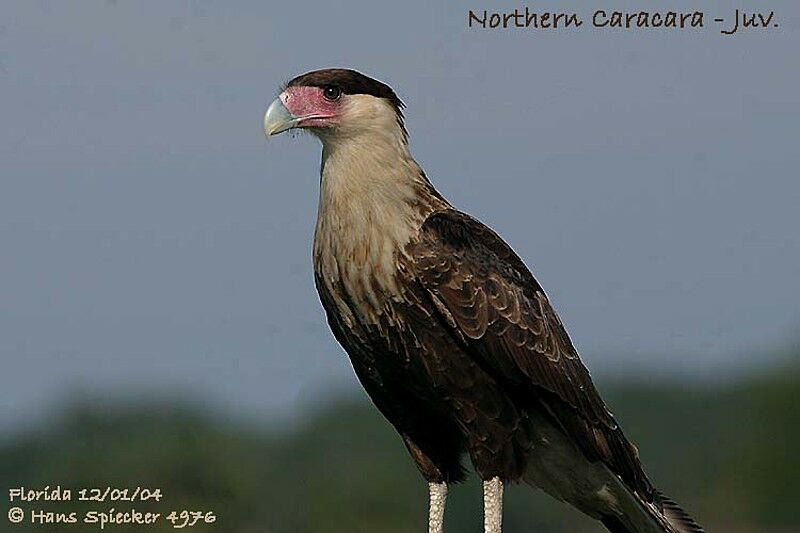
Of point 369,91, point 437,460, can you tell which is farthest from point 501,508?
point 369,91

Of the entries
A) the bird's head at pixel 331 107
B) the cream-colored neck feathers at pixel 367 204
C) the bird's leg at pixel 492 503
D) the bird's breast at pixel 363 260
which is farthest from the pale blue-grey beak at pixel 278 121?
the bird's leg at pixel 492 503

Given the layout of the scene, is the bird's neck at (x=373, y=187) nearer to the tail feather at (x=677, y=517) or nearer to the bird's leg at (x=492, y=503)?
the bird's leg at (x=492, y=503)

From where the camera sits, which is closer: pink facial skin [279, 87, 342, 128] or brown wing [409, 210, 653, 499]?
brown wing [409, 210, 653, 499]

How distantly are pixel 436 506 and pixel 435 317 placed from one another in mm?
1051

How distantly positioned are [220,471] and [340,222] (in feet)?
29.0

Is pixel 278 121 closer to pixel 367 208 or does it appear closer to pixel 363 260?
pixel 367 208

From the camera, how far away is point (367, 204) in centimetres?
563

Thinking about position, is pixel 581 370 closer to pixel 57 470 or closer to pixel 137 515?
pixel 137 515

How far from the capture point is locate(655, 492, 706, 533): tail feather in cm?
609

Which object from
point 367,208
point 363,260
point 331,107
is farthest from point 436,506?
point 331,107

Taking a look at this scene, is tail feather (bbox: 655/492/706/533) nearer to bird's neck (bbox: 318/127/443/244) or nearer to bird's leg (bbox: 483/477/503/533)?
bird's leg (bbox: 483/477/503/533)

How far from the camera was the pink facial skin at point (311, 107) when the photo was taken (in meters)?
5.71

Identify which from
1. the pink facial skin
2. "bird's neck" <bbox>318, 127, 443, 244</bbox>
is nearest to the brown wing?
Result: "bird's neck" <bbox>318, 127, 443, 244</bbox>

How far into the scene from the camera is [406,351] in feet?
18.3
